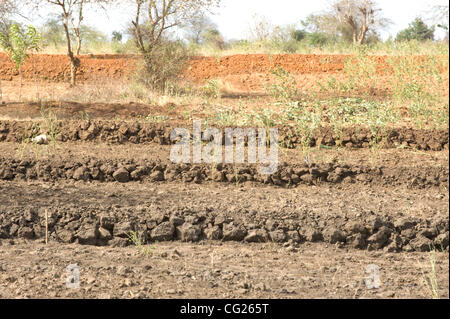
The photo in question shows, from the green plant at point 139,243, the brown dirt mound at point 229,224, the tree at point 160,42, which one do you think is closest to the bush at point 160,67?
the tree at point 160,42

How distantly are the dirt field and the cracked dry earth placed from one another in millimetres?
11

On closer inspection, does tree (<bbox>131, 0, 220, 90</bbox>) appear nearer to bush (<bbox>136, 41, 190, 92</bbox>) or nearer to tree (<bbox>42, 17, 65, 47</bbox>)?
bush (<bbox>136, 41, 190, 92</bbox>)

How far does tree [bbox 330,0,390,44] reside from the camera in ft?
65.4

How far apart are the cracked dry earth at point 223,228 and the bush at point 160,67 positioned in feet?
17.7

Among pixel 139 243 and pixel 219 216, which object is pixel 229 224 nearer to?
pixel 219 216

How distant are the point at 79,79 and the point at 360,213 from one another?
40.9 ft

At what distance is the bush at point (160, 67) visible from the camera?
11.9 metres

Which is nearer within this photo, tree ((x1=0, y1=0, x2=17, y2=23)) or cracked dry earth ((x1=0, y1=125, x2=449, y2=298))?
cracked dry earth ((x1=0, y1=125, x2=449, y2=298))

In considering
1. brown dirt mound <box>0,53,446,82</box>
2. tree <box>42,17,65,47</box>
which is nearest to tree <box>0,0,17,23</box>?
brown dirt mound <box>0,53,446,82</box>

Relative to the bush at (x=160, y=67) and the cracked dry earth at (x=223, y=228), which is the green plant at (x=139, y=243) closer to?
the cracked dry earth at (x=223, y=228)

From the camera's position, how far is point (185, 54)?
12359mm

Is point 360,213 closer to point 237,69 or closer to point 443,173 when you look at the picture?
point 443,173
